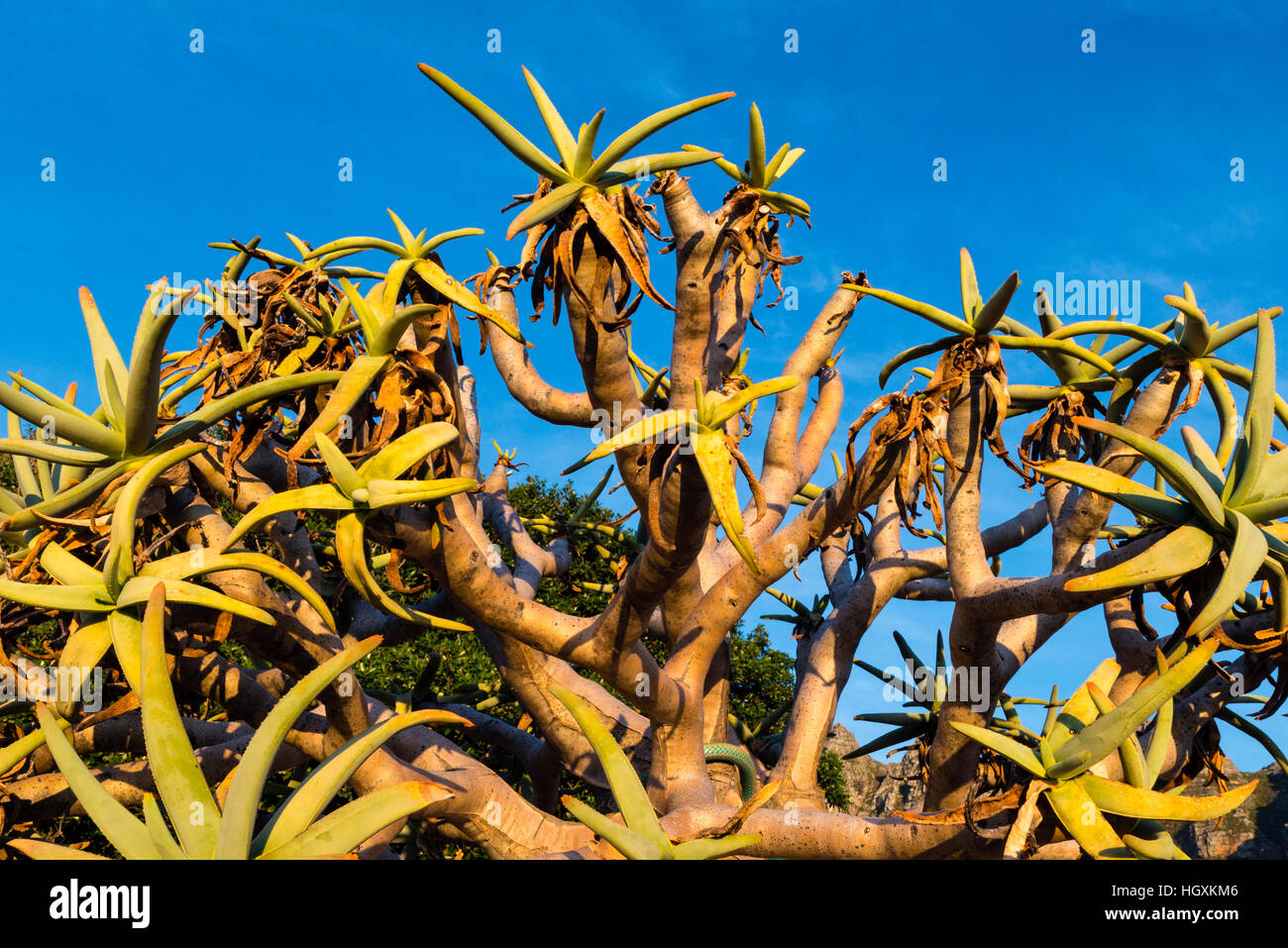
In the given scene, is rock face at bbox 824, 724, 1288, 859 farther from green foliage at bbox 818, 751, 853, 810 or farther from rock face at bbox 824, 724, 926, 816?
green foliage at bbox 818, 751, 853, 810

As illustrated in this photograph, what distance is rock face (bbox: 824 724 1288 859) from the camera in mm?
16109

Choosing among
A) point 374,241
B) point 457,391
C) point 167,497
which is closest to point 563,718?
point 457,391

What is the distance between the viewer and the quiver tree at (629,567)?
3756mm

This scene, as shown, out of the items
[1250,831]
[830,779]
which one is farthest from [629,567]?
[1250,831]

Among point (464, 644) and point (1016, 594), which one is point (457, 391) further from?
point (464, 644)

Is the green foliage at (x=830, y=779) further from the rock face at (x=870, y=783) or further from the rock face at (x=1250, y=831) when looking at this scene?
the rock face at (x=1250, y=831)

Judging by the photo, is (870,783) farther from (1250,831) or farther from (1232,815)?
(1250,831)

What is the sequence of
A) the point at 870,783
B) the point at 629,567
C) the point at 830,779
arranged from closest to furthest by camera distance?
the point at 629,567
the point at 830,779
the point at 870,783

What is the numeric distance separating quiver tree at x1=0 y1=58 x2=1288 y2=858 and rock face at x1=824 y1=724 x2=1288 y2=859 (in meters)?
9.91

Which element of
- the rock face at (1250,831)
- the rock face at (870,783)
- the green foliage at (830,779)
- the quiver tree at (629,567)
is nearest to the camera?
the quiver tree at (629,567)

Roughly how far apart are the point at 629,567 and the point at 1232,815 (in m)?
16.8

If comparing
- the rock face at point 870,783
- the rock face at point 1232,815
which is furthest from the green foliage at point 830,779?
the rock face at point 870,783

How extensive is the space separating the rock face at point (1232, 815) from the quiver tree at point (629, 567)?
9.91 metres

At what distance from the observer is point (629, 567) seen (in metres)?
5.72
